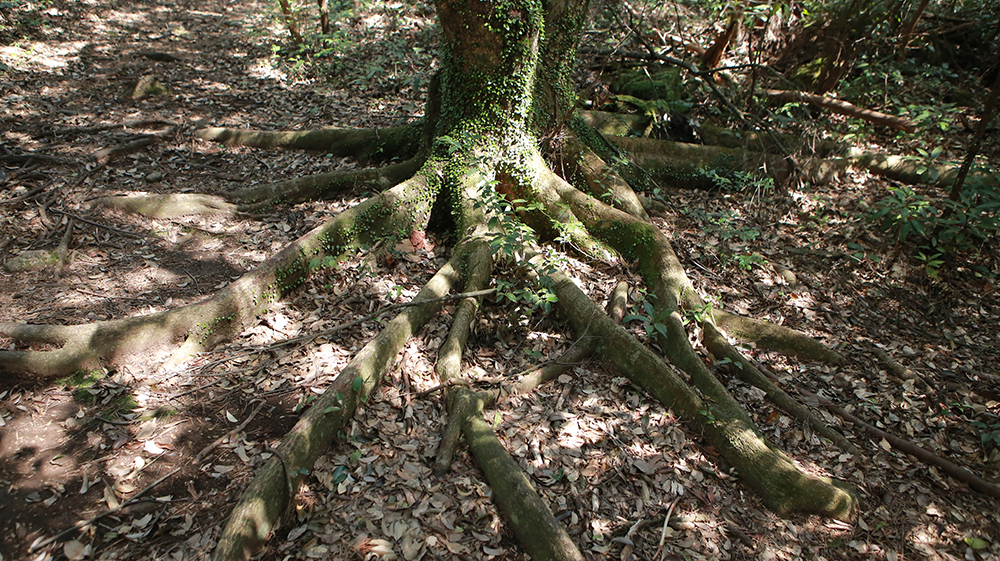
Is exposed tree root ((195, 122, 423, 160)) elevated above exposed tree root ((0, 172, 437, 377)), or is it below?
above

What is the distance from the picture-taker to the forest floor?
10.5 feet

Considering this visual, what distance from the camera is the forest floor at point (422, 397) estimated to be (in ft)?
10.5

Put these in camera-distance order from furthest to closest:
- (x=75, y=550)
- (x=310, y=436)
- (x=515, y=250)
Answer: (x=515, y=250) → (x=310, y=436) → (x=75, y=550)

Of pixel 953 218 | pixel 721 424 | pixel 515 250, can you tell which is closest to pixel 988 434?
pixel 721 424

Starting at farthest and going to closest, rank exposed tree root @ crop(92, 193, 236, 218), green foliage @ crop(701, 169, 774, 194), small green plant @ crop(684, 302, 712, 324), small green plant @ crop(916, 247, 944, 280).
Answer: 1. green foliage @ crop(701, 169, 774, 194)
2. small green plant @ crop(916, 247, 944, 280)
3. exposed tree root @ crop(92, 193, 236, 218)
4. small green plant @ crop(684, 302, 712, 324)

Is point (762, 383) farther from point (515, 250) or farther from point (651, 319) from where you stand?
point (515, 250)

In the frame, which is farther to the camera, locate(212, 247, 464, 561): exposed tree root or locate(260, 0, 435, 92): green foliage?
locate(260, 0, 435, 92): green foliage

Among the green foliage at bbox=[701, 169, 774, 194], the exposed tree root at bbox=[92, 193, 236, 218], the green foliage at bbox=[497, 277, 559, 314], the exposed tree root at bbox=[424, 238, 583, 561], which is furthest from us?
the green foliage at bbox=[701, 169, 774, 194]

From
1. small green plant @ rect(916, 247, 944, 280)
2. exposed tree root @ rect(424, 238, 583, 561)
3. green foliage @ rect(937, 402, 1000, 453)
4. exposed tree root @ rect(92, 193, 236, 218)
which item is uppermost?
small green plant @ rect(916, 247, 944, 280)

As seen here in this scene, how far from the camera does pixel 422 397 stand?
4.02 metres

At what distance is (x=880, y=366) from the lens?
477 cm

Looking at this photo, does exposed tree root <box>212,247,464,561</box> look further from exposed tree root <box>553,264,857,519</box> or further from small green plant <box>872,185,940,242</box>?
small green plant <box>872,185,940,242</box>

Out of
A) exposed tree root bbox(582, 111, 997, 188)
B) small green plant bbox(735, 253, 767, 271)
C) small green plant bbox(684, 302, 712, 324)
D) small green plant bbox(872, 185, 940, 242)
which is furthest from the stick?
small green plant bbox(872, 185, 940, 242)

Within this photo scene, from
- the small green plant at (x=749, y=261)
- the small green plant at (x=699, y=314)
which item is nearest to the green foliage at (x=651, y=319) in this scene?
the small green plant at (x=699, y=314)
